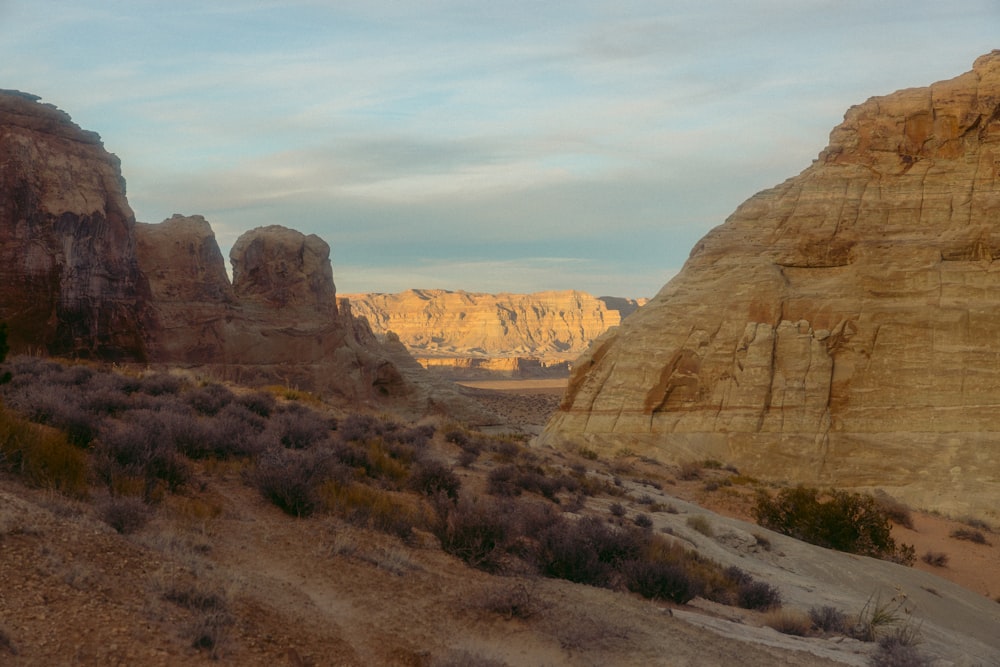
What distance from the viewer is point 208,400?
41.1ft

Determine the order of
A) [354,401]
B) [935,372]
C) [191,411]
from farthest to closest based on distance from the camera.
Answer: [354,401], [935,372], [191,411]

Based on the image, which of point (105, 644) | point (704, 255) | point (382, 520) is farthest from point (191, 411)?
point (704, 255)

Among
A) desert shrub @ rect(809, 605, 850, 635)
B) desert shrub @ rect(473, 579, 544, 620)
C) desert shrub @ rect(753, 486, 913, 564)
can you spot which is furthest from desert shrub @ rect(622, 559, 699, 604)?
desert shrub @ rect(753, 486, 913, 564)

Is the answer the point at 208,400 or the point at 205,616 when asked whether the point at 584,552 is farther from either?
the point at 208,400

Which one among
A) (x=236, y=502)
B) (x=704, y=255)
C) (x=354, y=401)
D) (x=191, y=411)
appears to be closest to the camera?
(x=236, y=502)

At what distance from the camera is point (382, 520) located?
777cm

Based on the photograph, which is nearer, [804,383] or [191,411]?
[191,411]

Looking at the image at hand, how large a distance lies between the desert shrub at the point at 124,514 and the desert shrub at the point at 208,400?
5797 millimetres

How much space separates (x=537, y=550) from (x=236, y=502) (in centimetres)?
302

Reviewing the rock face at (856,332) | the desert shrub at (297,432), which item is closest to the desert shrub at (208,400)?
the desert shrub at (297,432)

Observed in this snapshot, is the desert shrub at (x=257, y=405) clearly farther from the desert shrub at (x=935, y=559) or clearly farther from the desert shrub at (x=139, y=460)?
the desert shrub at (x=935, y=559)

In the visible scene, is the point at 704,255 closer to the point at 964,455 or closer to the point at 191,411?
the point at 964,455

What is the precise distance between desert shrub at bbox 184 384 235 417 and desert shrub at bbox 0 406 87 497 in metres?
4.86

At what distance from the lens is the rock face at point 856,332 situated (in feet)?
77.0
